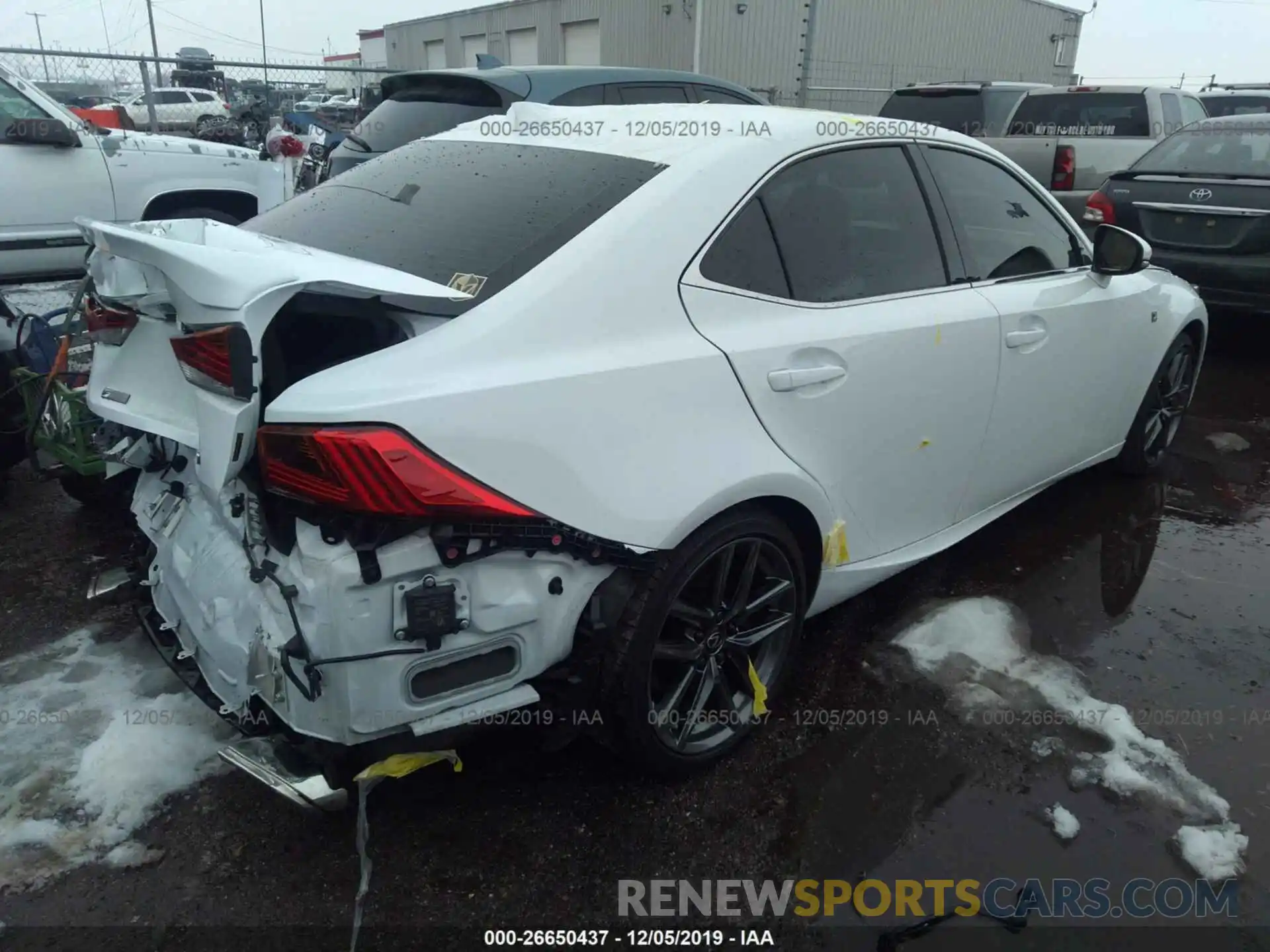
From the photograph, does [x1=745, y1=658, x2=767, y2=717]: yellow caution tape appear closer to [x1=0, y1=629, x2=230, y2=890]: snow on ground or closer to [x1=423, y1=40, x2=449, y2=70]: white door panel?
[x1=0, y1=629, x2=230, y2=890]: snow on ground

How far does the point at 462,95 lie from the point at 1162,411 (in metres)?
4.54

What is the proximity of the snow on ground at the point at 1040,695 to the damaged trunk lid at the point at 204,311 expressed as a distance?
2052mm

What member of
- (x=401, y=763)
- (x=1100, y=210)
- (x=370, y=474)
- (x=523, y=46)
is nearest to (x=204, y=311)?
(x=370, y=474)

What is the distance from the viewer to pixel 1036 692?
2.98 m

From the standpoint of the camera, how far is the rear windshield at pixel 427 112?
19.6ft

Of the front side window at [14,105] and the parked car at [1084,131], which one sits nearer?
the front side window at [14,105]

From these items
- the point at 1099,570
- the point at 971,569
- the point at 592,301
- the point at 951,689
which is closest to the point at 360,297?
the point at 592,301

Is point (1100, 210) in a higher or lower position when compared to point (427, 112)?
lower

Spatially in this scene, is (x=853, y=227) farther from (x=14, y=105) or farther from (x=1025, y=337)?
(x=14, y=105)

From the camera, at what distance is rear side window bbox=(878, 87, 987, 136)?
10.8 metres

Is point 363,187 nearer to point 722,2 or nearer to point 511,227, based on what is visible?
point 511,227

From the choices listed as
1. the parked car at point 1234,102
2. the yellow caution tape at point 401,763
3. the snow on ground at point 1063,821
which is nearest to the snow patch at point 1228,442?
the snow on ground at point 1063,821

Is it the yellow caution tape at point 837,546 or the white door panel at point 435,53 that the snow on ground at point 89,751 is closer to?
the yellow caution tape at point 837,546

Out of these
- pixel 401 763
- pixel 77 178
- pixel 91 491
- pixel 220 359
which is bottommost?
pixel 91 491
